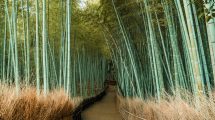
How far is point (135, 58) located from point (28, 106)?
155 inches

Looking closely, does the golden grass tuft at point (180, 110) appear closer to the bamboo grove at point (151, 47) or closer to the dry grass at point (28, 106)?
the bamboo grove at point (151, 47)

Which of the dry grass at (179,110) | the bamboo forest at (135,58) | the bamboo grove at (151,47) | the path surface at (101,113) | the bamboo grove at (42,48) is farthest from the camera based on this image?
the path surface at (101,113)

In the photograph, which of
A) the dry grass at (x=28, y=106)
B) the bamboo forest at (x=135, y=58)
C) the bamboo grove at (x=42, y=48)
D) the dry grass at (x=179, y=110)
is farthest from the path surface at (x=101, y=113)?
the dry grass at (x=28, y=106)

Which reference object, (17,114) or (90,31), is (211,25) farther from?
(90,31)

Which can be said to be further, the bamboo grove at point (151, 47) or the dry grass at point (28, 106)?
the bamboo grove at point (151, 47)

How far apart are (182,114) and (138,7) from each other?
3088 millimetres

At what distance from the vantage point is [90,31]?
10.8 metres

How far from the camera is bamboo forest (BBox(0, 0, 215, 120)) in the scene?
2936mm

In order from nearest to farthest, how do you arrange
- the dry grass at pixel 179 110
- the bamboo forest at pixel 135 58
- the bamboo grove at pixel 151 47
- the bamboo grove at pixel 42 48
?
the dry grass at pixel 179 110, the bamboo forest at pixel 135 58, the bamboo grove at pixel 42 48, the bamboo grove at pixel 151 47

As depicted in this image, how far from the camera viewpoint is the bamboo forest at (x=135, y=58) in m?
2.94

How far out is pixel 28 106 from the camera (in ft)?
9.48

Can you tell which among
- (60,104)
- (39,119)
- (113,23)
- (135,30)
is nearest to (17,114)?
(39,119)

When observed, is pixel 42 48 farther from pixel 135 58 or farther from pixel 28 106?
pixel 28 106

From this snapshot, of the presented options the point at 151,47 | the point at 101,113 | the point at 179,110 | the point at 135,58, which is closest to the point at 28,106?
the point at 179,110
